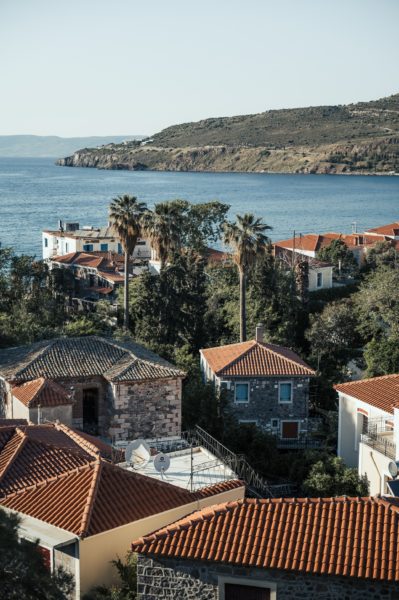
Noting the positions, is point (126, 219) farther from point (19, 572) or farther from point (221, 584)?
point (19, 572)

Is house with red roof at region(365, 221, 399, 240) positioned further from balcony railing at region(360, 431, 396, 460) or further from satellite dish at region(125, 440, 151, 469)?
satellite dish at region(125, 440, 151, 469)

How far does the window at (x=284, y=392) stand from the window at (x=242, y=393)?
1.17 m

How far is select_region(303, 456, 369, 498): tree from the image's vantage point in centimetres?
2459

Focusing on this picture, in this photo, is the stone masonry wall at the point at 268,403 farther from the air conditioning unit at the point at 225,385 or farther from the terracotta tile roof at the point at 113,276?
the terracotta tile roof at the point at 113,276

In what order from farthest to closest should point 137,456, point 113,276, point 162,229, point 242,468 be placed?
point 113,276 < point 162,229 < point 242,468 < point 137,456

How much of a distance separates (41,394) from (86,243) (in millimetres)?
44283

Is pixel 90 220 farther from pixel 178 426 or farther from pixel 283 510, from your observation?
pixel 283 510

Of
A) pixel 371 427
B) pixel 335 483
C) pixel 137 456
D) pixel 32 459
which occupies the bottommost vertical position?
pixel 335 483

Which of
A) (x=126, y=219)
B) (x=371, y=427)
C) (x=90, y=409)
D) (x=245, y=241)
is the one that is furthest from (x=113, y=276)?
(x=371, y=427)

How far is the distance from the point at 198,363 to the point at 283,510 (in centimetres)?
2389

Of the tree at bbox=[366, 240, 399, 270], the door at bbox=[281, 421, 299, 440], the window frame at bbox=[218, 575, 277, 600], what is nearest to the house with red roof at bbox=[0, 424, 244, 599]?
the window frame at bbox=[218, 575, 277, 600]

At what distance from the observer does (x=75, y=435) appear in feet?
64.5

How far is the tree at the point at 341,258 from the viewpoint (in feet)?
190

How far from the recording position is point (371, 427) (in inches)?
1042
